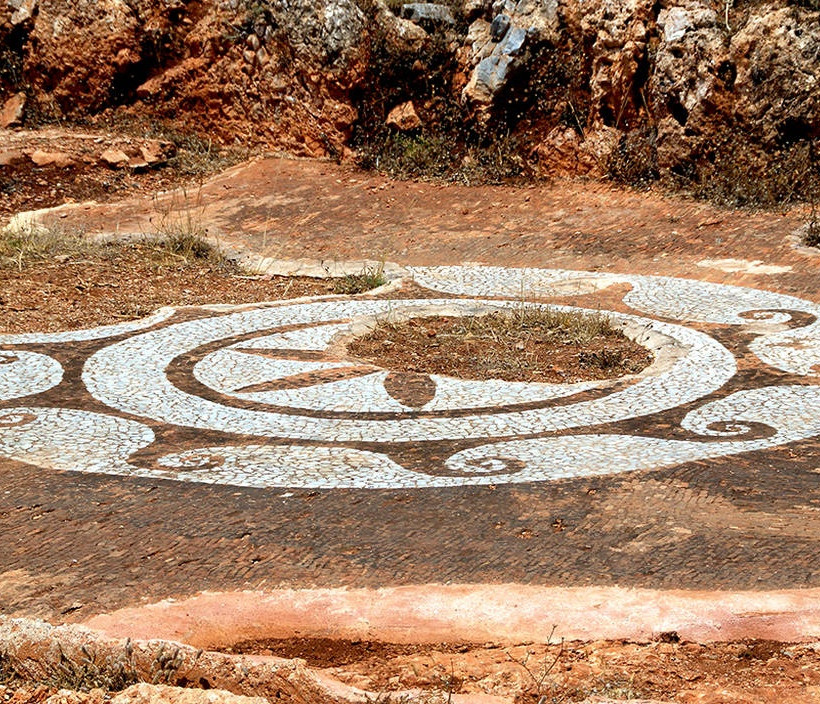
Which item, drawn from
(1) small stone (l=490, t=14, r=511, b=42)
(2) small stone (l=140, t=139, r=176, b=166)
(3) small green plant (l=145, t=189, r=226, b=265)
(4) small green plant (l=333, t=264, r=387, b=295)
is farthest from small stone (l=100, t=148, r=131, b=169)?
(4) small green plant (l=333, t=264, r=387, b=295)

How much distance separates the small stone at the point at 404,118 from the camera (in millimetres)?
13133

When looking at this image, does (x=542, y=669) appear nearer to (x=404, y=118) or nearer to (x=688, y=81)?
(x=688, y=81)

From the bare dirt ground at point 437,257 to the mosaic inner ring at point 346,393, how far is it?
3.25 feet

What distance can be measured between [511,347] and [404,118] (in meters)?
6.70

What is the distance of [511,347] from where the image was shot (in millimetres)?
7180

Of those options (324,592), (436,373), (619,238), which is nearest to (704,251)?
(619,238)

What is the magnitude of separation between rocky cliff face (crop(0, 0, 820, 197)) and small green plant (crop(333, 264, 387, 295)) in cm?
371

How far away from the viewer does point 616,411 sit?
5781 millimetres

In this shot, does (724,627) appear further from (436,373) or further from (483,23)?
(483,23)

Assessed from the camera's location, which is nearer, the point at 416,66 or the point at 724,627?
the point at 724,627

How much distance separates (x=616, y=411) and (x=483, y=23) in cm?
863

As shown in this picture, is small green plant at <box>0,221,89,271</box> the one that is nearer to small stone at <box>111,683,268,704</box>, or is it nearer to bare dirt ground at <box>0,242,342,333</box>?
bare dirt ground at <box>0,242,342,333</box>

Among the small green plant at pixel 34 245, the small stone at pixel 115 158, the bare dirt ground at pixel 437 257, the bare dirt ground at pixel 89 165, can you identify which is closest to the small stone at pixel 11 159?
the bare dirt ground at pixel 89 165

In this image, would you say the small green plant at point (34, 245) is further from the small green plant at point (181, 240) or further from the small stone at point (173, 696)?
the small stone at point (173, 696)
